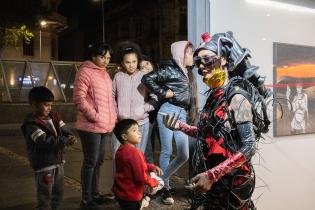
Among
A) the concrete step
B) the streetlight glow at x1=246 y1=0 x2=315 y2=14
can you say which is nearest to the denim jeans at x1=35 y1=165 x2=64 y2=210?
the streetlight glow at x1=246 y1=0 x2=315 y2=14

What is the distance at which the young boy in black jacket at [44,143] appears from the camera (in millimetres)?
4312

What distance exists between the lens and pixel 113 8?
55.2 meters

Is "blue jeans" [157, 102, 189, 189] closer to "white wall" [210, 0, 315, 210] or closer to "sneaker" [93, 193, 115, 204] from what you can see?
"sneaker" [93, 193, 115, 204]

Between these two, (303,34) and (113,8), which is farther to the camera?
(113,8)

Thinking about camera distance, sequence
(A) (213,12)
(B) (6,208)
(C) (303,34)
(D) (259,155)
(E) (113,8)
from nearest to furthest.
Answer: (A) (213,12) < (D) (259,155) < (C) (303,34) < (B) (6,208) < (E) (113,8)

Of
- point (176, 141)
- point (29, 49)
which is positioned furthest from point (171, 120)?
point (29, 49)

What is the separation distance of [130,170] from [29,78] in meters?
13.4

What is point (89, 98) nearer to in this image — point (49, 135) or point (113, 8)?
point (49, 135)

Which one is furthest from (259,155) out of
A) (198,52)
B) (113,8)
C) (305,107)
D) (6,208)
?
(113,8)

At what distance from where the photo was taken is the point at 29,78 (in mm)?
16500

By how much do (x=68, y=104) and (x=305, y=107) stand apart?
514 inches

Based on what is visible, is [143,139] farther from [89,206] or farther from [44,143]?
[44,143]

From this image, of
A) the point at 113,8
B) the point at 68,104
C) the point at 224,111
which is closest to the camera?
the point at 224,111

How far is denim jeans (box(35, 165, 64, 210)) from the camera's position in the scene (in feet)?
14.5
